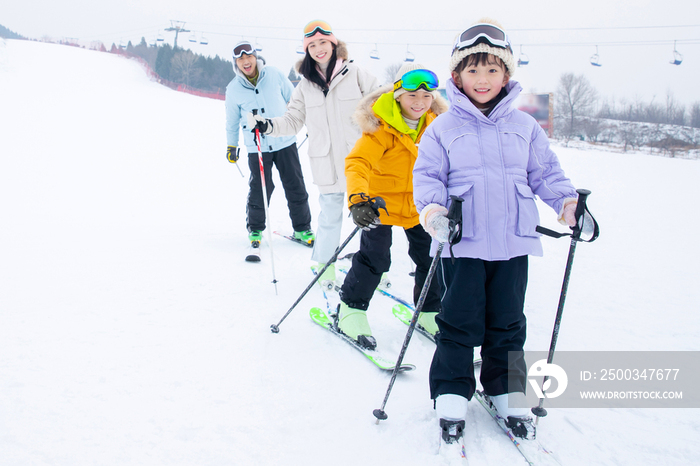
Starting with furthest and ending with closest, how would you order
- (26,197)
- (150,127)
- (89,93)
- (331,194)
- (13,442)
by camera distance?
(89,93) < (150,127) < (26,197) < (331,194) < (13,442)

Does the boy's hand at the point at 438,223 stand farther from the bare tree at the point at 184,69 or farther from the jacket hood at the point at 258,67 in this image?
the bare tree at the point at 184,69

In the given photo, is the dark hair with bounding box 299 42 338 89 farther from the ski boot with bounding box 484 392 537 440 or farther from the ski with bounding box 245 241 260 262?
the ski boot with bounding box 484 392 537 440

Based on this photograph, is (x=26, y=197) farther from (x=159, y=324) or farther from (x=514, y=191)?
(x=514, y=191)

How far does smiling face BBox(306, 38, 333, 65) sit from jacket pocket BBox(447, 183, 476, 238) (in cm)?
173

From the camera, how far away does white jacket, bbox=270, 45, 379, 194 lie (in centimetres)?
304

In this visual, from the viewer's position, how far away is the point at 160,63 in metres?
50.6

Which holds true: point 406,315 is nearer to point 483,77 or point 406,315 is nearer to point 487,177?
point 487,177

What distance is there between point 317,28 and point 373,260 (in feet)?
5.39

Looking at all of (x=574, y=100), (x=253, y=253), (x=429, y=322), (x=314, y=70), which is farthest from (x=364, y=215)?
(x=574, y=100)

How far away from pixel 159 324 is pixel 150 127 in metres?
12.0

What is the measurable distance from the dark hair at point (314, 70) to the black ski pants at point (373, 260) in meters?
1.24

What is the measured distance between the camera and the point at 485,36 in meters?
1.62

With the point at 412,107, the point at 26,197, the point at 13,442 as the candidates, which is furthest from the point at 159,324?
the point at 26,197

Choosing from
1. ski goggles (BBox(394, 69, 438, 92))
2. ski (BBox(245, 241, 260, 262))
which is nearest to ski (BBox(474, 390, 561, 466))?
ski goggles (BBox(394, 69, 438, 92))
